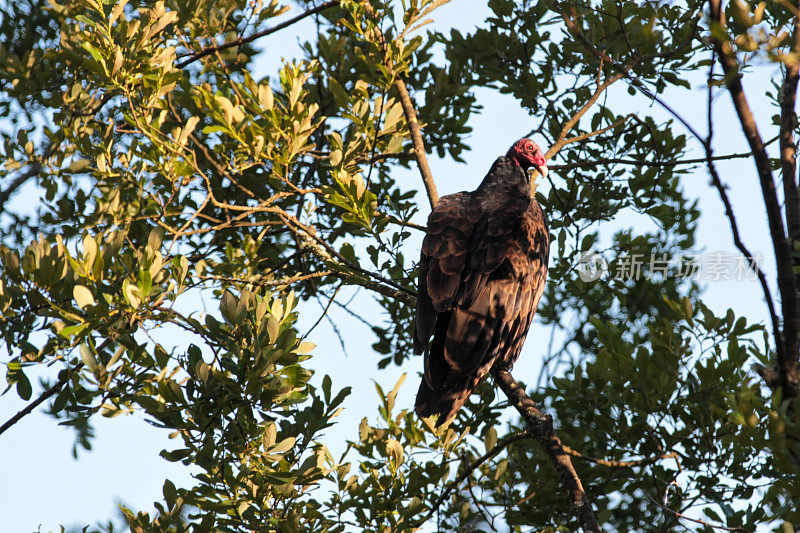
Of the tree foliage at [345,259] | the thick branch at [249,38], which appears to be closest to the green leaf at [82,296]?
the tree foliage at [345,259]

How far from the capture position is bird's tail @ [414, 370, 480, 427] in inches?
116

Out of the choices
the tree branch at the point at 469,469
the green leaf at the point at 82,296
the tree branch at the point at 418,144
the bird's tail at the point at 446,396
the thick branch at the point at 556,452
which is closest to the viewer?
the green leaf at the point at 82,296

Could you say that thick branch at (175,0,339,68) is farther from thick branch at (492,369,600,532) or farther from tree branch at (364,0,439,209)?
thick branch at (492,369,600,532)

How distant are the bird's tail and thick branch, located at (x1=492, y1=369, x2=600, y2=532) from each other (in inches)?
7.8

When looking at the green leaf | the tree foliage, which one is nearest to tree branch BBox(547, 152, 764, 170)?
the tree foliage

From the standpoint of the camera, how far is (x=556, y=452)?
2.51 meters

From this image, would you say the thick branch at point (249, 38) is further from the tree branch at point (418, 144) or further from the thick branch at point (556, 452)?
the thick branch at point (556, 452)

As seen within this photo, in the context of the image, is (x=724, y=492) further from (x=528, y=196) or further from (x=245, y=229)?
(x=245, y=229)

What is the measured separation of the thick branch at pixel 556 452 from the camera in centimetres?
229

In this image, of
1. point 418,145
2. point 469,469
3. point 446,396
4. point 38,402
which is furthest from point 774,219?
point 38,402

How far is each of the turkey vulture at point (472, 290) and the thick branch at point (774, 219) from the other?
136 cm

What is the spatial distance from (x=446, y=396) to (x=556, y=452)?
0.62 m

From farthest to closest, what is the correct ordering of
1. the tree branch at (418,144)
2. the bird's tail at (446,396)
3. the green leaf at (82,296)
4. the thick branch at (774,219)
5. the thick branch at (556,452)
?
the tree branch at (418,144), the bird's tail at (446,396), the thick branch at (556,452), the green leaf at (82,296), the thick branch at (774,219)

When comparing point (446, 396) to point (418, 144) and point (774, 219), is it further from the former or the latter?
point (774, 219)
